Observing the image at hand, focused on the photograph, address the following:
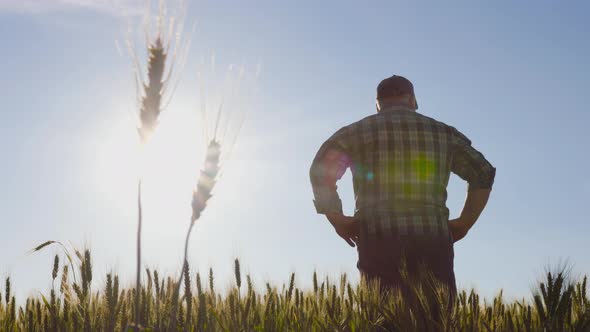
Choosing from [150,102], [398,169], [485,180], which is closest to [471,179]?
[485,180]

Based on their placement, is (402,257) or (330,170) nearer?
(402,257)

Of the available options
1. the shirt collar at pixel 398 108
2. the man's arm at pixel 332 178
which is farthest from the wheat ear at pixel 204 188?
the shirt collar at pixel 398 108

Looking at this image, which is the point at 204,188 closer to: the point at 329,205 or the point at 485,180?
the point at 329,205

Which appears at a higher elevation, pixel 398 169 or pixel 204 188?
pixel 398 169

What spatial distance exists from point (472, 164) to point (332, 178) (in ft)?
3.67

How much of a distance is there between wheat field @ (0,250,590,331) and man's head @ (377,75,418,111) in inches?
58.9

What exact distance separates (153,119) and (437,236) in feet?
9.63

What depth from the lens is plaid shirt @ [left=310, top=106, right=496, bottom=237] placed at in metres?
4.37

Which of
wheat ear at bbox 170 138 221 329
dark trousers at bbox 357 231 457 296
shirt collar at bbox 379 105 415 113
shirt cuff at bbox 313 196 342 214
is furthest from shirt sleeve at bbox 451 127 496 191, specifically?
wheat ear at bbox 170 138 221 329

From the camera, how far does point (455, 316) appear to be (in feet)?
9.23

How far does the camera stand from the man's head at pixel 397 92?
4707 millimetres

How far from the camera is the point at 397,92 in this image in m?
4.72

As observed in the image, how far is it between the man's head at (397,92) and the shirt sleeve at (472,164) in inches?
16.3

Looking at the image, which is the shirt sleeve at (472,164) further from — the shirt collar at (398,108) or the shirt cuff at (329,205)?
the shirt cuff at (329,205)
